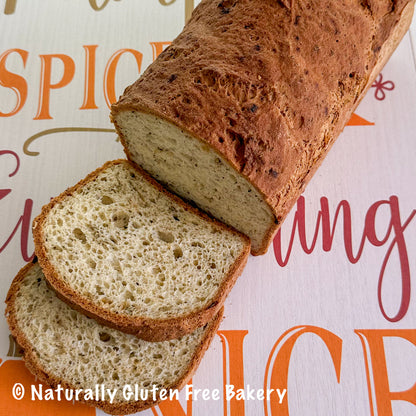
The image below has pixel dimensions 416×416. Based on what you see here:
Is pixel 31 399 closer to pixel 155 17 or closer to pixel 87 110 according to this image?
pixel 87 110

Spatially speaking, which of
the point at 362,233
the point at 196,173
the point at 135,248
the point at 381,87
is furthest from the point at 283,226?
the point at 381,87

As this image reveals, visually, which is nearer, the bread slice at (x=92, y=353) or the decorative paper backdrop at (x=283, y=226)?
the bread slice at (x=92, y=353)

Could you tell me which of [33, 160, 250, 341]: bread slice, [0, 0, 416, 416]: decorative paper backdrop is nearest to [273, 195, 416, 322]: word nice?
[0, 0, 416, 416]: decorative paper backdrop

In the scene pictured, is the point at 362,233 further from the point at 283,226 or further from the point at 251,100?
the point at 251,100

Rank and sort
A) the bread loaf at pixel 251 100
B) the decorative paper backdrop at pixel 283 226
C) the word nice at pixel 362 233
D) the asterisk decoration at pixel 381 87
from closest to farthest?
the bread loaf at pixel 251 100 → the decorative paper backdrop at pixel 283 226 → the word nice at pixel 362 233 → the asterisk decoration at pixel 381 87

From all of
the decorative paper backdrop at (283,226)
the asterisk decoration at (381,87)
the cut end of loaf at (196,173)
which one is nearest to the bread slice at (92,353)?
the decorative paper backdrop at (283,226)

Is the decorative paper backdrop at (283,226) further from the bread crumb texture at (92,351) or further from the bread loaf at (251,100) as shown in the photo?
the bread loaf at (251,100)
